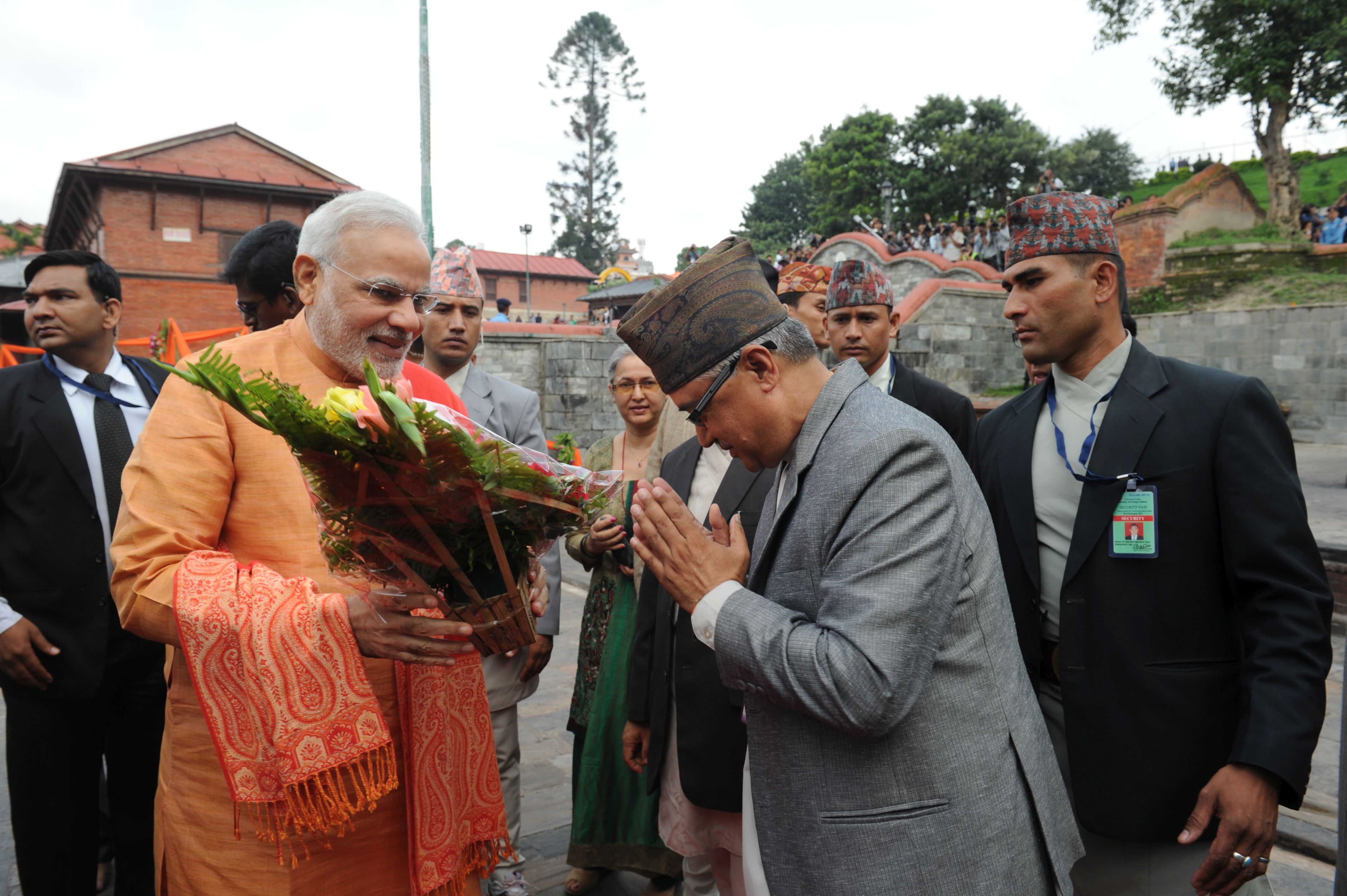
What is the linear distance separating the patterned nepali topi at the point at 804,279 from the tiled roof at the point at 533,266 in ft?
142

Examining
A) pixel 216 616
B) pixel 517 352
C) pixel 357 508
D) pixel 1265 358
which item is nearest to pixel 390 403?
pixel 357 508

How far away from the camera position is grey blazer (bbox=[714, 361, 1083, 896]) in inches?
56.9

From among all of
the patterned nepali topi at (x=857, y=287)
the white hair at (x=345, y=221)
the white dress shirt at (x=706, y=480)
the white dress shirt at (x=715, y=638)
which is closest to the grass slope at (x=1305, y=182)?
the patterned nepali topi at (x=857, y=287)

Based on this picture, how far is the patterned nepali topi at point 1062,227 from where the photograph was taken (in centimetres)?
228

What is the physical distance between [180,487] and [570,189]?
191 ft

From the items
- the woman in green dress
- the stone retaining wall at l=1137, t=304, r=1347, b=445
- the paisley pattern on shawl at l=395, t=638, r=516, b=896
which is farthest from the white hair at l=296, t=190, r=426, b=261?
the stone retaining wall at l=1137, t=304, r=1347, b=445

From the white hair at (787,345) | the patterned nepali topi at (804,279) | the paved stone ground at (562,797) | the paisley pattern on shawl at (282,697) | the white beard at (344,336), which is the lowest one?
the paved stone ground at (562,797)

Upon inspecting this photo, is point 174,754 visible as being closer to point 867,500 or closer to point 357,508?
point 357,508

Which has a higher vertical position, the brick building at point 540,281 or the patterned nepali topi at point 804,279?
the brick building at point 540,281

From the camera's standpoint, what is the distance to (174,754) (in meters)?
1.91

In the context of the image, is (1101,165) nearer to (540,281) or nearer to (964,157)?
(964,157)

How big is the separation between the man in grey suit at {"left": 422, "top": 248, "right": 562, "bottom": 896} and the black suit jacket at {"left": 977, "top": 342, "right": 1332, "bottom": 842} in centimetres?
210

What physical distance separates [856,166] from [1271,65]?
70.4 feet

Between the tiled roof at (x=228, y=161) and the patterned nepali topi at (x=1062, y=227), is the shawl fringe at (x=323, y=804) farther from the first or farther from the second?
the tiled roof at (x=228, y=161)
